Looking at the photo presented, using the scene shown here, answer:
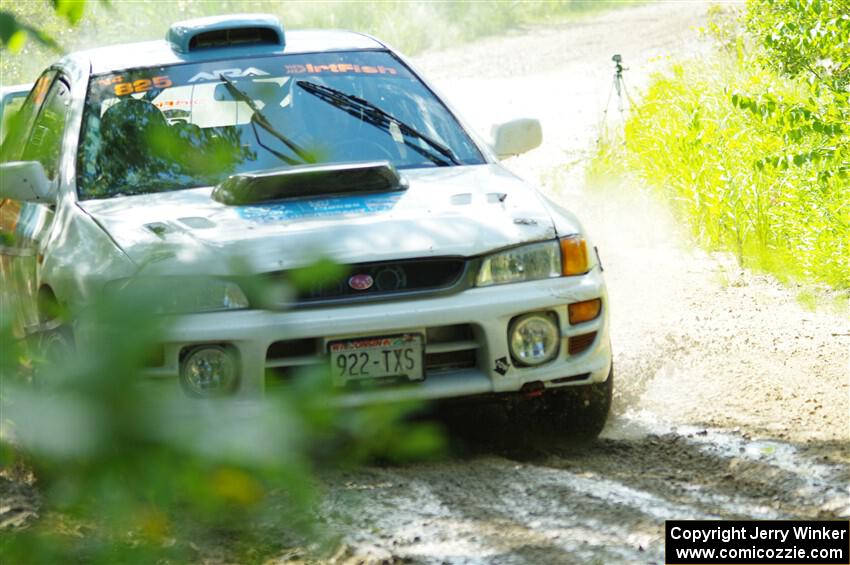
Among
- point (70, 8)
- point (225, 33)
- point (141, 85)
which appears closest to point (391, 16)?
point (225, 33)

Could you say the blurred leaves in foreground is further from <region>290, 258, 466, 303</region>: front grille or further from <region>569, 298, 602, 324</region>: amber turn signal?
<region>569, 298, 602, 324</region>: amber turn signal

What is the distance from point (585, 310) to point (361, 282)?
0.82 metres

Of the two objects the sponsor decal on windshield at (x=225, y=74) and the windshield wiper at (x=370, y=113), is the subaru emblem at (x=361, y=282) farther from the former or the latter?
the sponsor decal on windshield at (x=225, y=74)

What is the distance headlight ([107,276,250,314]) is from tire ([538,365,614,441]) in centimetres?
352

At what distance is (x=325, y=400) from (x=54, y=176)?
4334 mm

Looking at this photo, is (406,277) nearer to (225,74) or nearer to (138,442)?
(225,74)

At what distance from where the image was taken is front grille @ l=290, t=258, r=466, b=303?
4.46 metres

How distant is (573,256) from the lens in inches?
187

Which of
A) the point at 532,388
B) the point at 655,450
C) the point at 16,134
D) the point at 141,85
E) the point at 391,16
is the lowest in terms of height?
the point at 391,16

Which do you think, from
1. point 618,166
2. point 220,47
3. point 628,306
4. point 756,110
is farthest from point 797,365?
point 618,166

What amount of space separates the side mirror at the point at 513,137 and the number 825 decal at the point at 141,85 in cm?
139

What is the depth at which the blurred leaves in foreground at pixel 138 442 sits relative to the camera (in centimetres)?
118

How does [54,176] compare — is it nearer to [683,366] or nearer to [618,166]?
[683,366]

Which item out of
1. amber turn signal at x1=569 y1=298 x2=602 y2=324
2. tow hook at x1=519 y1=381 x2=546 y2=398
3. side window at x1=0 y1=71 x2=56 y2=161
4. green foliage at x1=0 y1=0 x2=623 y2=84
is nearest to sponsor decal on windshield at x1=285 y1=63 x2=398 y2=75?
amber turn signal at x1=569 y1=298 x2=602 y2=324
